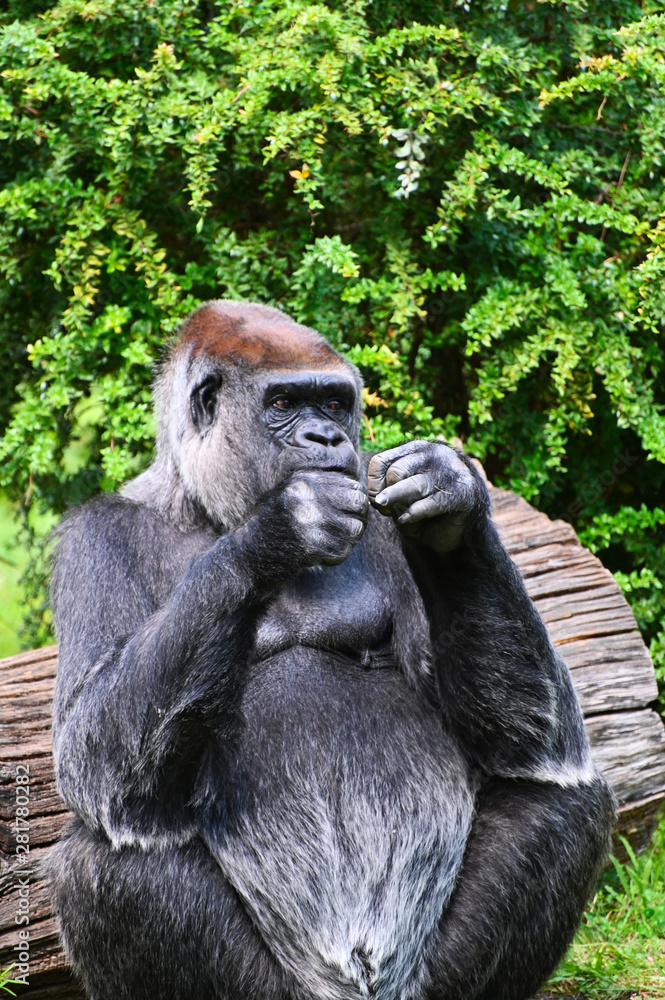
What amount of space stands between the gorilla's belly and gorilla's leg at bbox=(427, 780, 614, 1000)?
0.25ft

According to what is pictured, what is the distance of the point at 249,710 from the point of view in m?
3.19

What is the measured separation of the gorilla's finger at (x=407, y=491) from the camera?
290cm

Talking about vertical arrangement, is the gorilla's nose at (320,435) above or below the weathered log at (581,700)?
above

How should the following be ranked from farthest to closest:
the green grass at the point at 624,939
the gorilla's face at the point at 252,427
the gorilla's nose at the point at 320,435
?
the green grass at the point at 624,939
the gorilla's face at the point at 252,427
the gorilla's nose at the point at 320,435

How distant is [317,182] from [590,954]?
3411 millimetres

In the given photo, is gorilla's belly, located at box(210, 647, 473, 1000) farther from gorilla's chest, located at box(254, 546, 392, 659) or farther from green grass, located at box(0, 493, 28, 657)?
green grass, located at box(0, 493, 28, 657)

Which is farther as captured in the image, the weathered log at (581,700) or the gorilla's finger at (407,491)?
the weathered log at (581,700)

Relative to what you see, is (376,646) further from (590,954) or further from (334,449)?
(590,954)

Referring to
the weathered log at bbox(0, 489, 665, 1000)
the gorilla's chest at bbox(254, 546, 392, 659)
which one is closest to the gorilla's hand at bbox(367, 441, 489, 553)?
the gorilla's chest at bbox(254, 546, 392, 659)

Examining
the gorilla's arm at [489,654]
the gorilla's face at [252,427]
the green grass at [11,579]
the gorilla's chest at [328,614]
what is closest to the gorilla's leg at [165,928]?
the gorilla's chest at [328,614]

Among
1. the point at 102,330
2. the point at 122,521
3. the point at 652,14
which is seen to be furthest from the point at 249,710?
the point at 652,14

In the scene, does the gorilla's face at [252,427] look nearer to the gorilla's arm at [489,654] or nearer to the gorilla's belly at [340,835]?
the gorilla's arm at [489,654]

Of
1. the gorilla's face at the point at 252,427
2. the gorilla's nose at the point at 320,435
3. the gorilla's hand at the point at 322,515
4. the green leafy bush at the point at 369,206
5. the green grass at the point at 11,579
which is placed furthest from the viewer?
the green grass at the point at 11,579

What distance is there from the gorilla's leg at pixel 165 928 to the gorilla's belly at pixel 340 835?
8cm
